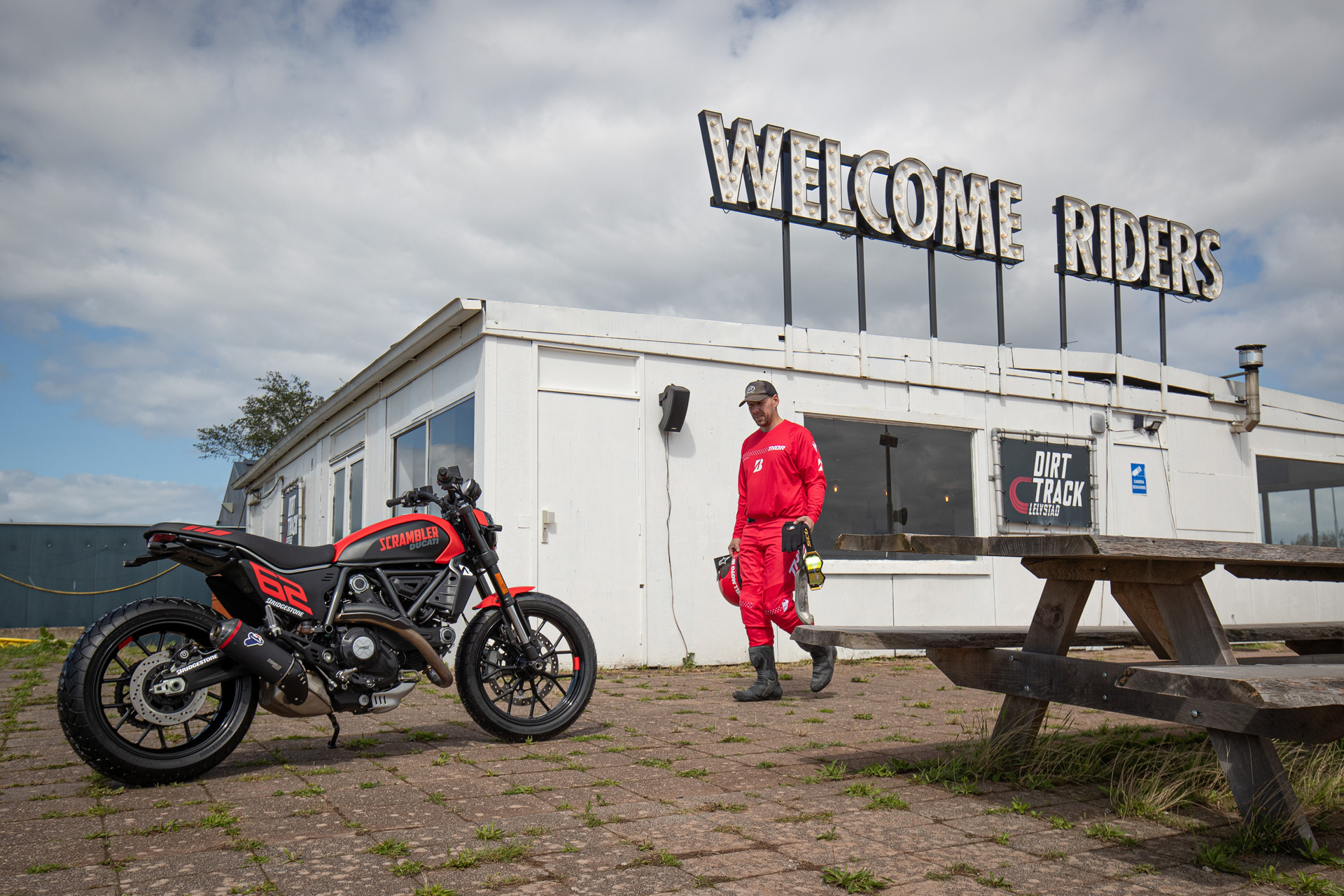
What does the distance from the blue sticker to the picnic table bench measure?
22.6 feet

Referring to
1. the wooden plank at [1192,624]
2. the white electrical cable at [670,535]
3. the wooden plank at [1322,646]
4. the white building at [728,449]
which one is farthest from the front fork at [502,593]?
the white electrical cable at [670,535]

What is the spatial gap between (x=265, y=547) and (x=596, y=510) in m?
4.00

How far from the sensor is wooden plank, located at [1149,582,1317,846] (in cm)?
259

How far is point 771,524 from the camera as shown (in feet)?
18.4

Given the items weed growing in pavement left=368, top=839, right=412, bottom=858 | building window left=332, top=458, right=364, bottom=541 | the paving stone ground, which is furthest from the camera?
building window left=332, top=458, right=364, bottom=541

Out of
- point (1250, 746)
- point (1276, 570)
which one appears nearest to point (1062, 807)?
Result: point (1250, 746)

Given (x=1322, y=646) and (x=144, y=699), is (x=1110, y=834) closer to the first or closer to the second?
(x=1322, y=646)

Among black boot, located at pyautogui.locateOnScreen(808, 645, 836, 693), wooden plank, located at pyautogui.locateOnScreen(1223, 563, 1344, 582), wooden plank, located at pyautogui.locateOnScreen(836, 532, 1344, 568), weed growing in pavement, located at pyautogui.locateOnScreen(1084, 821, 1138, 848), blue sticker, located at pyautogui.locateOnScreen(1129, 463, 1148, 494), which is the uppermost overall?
blue sticker, located at pyautogui.locateOnScreen(1129, 463, 1148, 494)

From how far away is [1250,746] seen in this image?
2650mm

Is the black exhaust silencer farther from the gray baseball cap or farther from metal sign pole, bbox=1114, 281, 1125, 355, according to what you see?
metal sign pole, bbox=1114, 281, 1125, 355

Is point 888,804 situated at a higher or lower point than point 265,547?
lower

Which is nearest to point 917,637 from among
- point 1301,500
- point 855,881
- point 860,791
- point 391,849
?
point 860,791

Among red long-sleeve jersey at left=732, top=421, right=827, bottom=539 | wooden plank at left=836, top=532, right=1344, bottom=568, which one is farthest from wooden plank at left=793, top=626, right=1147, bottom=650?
red long-sleeve jersey at left=732, top=421, right=827, bottom=539

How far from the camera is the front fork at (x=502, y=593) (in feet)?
13.7
